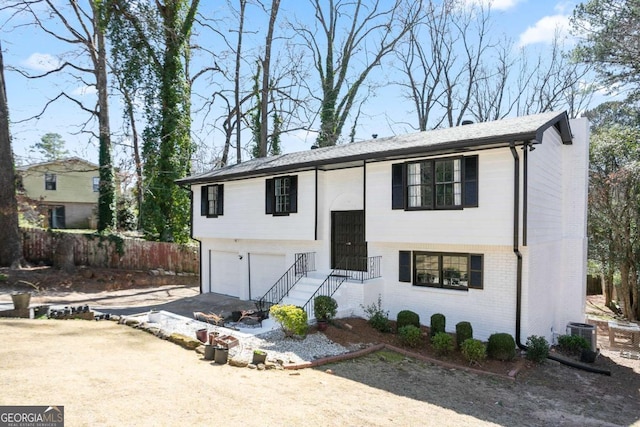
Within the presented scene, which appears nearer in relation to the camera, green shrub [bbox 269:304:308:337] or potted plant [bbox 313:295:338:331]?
green shrub [bbox 269:304:308:337]

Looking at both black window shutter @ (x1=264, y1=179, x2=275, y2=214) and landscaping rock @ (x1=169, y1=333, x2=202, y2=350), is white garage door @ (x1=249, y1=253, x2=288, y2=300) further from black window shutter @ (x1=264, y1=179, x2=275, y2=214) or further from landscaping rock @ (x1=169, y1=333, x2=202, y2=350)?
landscaping rock @ (x1=169, y1=333, x2=202, y2=350)

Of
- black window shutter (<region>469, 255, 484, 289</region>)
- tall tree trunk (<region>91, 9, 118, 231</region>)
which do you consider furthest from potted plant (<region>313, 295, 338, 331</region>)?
tall tree trunk (<region>91, 9, 118, 231</region>)

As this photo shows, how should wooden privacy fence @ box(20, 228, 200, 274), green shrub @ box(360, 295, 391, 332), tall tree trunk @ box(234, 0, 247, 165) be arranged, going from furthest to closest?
1. tall tree trunk @ box(234, 0, 247, 165)
2. wooden privacy fence @ box(20, 228, 200, 274)
3. green shrub @ box(360, 295, 391, 332)

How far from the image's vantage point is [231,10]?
91.8ft

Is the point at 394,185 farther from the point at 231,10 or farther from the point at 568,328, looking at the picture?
the point at 231,10

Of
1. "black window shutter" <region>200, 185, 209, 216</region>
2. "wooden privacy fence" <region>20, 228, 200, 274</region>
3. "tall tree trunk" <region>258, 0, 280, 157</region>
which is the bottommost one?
"wooden privacy fence" <region>20, 228, 200, 274</region>

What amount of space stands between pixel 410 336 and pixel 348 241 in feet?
15.3

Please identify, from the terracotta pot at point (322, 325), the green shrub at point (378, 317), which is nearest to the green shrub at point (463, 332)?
the green shrub at point (378, 317)

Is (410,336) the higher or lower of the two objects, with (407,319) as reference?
lower

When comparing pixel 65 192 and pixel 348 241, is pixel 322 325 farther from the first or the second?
pixel 65 192

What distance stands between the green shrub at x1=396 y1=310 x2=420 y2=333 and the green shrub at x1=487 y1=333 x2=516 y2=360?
201 cm
